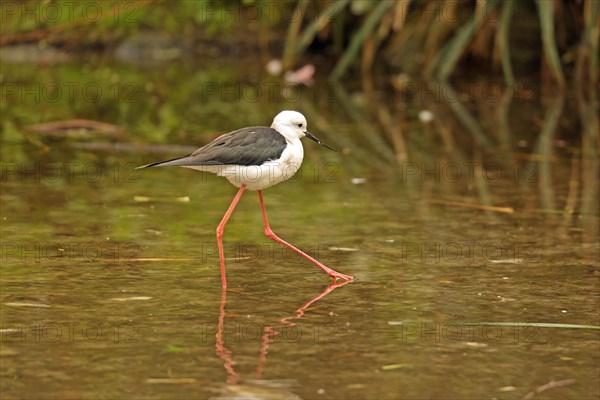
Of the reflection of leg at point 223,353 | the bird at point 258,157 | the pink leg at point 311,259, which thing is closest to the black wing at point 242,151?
the bird at point 258,157

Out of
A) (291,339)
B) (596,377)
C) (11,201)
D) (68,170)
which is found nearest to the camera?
(596,377)

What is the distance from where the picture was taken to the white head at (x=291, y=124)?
635 cm

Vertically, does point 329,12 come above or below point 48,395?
above

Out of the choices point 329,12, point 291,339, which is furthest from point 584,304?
point 329,12

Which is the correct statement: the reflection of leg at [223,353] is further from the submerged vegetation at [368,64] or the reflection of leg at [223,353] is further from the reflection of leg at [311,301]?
the submerged vegetation at [368,64]

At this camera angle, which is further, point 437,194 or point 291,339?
point 437,194

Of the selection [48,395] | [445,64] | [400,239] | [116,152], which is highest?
[445,64]

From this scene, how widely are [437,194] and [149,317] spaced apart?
11.1 ft

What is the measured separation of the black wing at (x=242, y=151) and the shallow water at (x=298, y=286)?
567mm

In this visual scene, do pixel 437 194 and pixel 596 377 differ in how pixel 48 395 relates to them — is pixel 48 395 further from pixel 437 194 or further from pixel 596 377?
pixel 437 194

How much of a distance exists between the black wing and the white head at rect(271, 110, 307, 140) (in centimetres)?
9

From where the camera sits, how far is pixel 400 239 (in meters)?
7.01

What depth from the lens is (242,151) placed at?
6195 mm

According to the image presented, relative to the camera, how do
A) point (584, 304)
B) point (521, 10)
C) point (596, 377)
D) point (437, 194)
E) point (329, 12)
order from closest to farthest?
point (596, 377) < point (584, 304) < point (437, 194) < point (329, 12) < point (521, 10)
